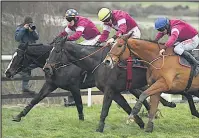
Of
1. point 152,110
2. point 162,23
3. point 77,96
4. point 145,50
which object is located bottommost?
point 77,96

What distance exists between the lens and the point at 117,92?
9.08 m

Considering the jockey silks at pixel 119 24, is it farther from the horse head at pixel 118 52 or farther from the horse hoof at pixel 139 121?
the horse hoof at pixel 139 121

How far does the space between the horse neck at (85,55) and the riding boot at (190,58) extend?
4.65 feet

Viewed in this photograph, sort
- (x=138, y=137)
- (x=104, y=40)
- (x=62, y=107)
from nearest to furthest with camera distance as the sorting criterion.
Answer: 1. (x=138, y=137)
2. (x=104, y=40)
3. (x=62, y=107)

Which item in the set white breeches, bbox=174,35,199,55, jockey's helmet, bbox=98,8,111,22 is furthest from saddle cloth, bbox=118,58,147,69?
jockey's helmet, bbox=98,8,111,22

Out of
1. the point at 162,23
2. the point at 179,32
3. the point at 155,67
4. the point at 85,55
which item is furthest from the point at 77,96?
the point at 179,32

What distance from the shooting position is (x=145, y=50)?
8812 mm

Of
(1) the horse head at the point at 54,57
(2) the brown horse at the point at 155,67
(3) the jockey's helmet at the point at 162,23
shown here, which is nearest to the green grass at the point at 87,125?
(2) the brown horse at the point at 155,67

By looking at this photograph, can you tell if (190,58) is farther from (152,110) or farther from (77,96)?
(77,96)

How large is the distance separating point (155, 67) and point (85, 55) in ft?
4.46

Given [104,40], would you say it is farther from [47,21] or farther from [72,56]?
[47,21]

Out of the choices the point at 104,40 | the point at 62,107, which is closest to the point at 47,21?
the point at 62,107

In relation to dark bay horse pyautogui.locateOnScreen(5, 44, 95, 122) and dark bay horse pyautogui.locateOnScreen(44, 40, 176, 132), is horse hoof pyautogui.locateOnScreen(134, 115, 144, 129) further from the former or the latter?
dark bay horse pyautogui.locateOnScreen(5, 44, 95, 122)

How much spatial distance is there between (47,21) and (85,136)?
7487 millimetres
